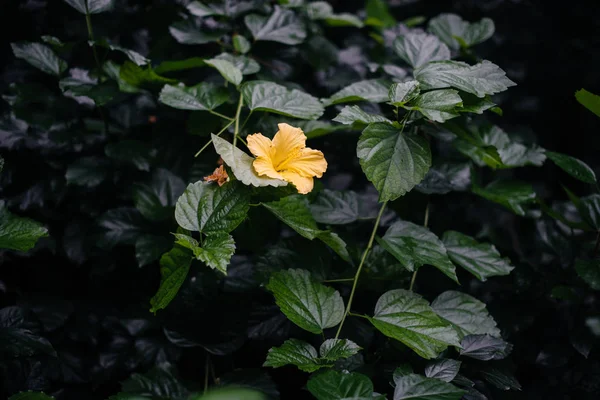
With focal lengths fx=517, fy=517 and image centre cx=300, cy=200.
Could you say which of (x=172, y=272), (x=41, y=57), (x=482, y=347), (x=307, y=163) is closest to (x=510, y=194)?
(x=482, y=347)

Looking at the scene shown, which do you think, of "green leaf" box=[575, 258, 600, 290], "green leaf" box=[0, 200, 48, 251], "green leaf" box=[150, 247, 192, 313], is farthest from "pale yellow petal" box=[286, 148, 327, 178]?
"green leaf" box=[575, 258, 600, 290]

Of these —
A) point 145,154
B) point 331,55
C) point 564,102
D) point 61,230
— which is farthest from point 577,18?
point 61,230

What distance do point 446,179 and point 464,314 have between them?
0.28 m

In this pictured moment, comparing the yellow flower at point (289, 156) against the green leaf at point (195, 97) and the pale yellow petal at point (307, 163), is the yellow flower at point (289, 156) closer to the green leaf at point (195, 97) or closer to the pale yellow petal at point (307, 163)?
the pale yellow petal at point (307, 163)

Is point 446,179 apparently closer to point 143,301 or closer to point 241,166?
point 241,166

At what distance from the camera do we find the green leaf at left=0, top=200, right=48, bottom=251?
0.84 meters

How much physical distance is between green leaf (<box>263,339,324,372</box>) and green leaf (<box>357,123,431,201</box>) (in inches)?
10.5

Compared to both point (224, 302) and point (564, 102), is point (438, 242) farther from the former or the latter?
point (564, 102)

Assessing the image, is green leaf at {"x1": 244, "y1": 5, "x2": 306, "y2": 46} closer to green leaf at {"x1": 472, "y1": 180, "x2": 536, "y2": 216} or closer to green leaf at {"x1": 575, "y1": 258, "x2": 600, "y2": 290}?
green leaf at {"x1": 472, "y1": 180, "x2": 536, "y2": 216}

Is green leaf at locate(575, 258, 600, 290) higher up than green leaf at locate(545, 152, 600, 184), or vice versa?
green leaf at locate(545, 152, 600, 184)

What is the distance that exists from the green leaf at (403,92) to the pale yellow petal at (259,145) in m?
0.22

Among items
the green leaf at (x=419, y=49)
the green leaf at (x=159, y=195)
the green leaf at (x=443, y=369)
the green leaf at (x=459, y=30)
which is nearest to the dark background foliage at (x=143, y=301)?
the green leaf at (x=159, y=195)

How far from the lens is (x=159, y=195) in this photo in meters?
1.11

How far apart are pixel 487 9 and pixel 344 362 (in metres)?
1.54
